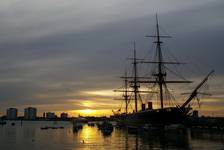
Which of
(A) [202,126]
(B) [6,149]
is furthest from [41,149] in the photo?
(A) [202,126]

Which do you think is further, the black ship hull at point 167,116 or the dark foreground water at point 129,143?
the black ship hull at point 167,116

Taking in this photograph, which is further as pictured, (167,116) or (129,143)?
(167,116)

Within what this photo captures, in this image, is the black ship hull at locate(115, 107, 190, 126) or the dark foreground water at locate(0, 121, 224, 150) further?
the black ship hull at locate(115, 107, 190, 126)

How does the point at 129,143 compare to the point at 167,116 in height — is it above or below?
below

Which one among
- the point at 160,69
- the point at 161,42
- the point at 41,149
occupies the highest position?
the point at 161,42

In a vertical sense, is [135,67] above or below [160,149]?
above

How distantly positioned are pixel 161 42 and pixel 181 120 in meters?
27.3

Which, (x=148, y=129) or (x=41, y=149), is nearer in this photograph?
(x=41, y=149)

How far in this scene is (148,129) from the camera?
350ft

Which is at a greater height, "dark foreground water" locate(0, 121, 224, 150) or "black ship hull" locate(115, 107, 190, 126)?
"black ship hull" locate(115, 107, 190, 126)

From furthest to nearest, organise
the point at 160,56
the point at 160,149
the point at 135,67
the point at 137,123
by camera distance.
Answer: the point at 135,67 → the point at 137,123 → the point at 160,56 → the point at 160,149

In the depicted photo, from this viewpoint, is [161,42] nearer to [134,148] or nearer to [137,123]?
[137,123]

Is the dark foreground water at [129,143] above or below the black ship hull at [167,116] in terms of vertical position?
below

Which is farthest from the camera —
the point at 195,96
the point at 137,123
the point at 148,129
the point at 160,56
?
the point at 137,123
